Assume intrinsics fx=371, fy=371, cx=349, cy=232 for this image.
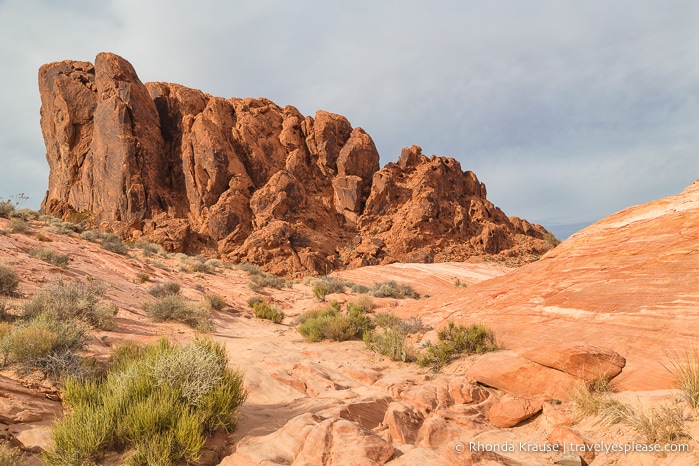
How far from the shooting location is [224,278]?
23.5 m

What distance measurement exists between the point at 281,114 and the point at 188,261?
2857cm

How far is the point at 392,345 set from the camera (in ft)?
28.7

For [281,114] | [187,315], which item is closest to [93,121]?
[281,114]

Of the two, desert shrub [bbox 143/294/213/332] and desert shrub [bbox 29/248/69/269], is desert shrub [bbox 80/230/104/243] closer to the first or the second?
desert shrub [bbox 29/248/69/269]

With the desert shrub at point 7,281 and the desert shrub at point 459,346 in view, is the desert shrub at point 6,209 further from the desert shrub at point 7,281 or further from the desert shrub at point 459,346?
the desert shrub at point 459,346

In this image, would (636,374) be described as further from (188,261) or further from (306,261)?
(306,261)

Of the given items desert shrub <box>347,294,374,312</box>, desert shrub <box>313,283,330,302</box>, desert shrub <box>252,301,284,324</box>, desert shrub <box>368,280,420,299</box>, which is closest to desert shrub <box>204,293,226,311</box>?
desert shrub <box>252,301,284,324</box>

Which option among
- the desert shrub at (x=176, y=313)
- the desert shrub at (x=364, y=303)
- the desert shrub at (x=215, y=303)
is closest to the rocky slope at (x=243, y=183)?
the desert shrub at (x=215, y=303)

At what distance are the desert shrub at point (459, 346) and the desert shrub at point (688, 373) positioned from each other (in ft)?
9.94

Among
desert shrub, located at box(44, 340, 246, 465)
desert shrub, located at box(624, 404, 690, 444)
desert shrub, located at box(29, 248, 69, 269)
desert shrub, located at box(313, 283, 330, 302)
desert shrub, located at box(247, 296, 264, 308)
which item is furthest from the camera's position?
desert shrub, located at box(313, 283, 330, 302)

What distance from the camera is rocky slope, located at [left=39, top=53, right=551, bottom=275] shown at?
34.6 meters

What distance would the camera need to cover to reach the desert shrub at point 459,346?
25.3 feet

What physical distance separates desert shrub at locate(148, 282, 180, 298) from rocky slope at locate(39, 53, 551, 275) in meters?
15.3

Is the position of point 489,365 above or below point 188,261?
below
